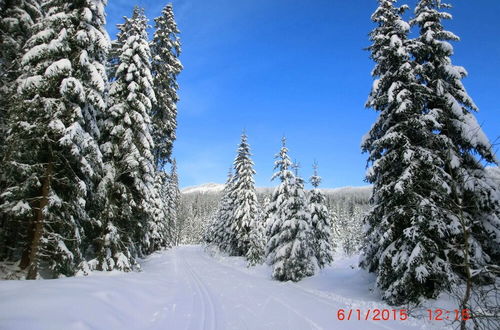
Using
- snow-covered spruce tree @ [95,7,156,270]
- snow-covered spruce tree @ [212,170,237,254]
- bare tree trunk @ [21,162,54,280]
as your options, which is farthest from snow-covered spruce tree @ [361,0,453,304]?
snow-covered spruce tree @ [212,170,237,254]

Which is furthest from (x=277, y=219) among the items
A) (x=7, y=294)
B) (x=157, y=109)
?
(x=7, y=294)

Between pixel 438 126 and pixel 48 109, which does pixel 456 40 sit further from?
pixel 48 109

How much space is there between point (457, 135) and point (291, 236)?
12.1 meters

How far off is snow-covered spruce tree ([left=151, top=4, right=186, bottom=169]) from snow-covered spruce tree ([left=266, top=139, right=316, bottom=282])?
34.4 feet

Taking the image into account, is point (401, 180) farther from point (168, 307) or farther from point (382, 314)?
point (168, 307)

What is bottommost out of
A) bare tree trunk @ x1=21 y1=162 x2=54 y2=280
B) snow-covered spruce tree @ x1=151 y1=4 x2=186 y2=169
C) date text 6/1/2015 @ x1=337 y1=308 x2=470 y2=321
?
date text 6/1/2015 @ x1=337 y1=308 x2=470 y2=321

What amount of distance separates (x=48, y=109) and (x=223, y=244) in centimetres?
3343

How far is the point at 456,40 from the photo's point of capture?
14.4 metres

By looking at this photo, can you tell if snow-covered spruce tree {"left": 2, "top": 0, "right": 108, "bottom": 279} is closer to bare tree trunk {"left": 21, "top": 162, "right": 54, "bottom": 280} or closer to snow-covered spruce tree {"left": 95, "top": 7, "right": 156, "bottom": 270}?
bare tree trunk {"left": 21, "top": 162, "right": 54, "bottom": 280}

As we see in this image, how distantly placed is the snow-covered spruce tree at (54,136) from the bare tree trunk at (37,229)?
0.11ft

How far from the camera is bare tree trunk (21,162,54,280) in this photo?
11.6m

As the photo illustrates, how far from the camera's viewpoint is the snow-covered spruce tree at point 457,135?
11797mm

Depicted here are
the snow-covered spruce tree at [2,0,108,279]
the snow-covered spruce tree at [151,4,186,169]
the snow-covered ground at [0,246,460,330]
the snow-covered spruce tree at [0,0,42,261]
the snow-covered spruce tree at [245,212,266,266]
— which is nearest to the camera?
the snow-covered ground at [0,246,460,330]

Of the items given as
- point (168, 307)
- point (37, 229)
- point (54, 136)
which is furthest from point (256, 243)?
point (54, 136)
